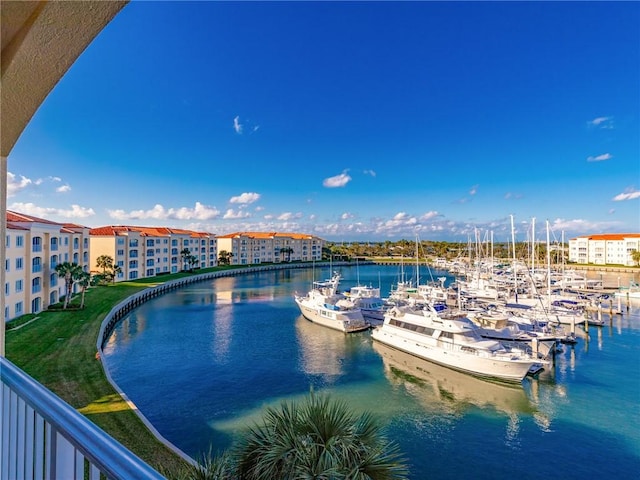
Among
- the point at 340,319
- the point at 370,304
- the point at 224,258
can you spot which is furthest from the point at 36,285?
the point at 224,258

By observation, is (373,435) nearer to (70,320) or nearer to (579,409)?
(579,409)

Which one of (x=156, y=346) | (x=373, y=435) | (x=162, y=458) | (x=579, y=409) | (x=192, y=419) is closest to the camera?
(x=373, y=435)

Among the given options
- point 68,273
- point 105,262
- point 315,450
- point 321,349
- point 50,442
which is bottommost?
point 321,349

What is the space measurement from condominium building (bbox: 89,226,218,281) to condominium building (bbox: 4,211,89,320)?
15837 millimetres

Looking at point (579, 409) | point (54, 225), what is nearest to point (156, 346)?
point (54, 225)

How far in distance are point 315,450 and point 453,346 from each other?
14775 millimetres

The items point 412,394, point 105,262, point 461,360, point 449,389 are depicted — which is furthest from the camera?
point 105,262

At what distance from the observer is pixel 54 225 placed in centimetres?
2750

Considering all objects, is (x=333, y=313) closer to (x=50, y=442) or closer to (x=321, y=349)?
(x=321, y=349)

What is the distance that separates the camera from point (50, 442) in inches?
50.5

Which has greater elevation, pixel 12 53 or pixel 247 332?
pixel 12 53

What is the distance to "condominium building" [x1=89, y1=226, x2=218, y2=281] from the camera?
46.1 metres

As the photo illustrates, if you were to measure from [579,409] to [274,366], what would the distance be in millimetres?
13126

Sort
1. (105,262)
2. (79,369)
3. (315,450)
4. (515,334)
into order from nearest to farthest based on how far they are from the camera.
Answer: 1. (315,450)
2. (79,369)
3. (515,334)
4. (105,262)
